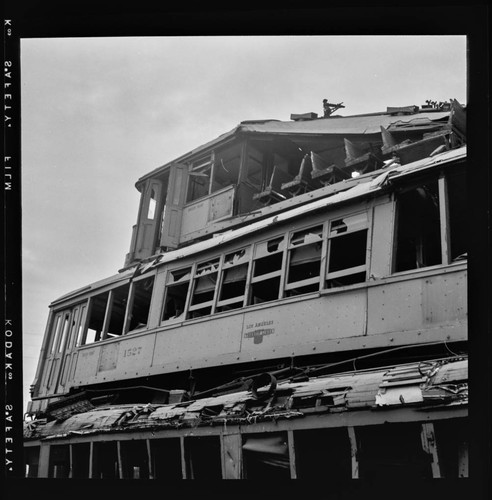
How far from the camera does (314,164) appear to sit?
1035 cm

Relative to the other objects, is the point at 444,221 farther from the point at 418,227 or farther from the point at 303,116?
the point at 303,116

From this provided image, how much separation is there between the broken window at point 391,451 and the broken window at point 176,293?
4.43 meters

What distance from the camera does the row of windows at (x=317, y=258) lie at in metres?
7.52

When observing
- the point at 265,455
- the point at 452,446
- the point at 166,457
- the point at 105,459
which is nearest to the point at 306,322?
the point at 265,455

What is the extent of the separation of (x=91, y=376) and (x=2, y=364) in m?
5.29

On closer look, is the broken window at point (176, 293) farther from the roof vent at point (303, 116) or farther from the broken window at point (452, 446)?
the broken window at point (452, 446)

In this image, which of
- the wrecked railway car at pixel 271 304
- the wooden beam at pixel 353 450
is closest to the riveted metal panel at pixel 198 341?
the wrecked railway car at pixel 271 304

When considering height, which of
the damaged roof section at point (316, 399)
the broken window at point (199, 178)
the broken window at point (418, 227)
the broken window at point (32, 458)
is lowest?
the broken window at point (32, 458)

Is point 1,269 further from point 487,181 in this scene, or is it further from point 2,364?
point 487,181

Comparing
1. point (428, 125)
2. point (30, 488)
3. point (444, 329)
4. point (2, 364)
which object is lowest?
point (30, 488)

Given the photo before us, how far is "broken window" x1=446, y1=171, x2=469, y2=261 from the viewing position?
284 inches

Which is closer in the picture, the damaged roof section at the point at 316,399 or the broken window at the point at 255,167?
the damaged roof section at the point at 316,399
